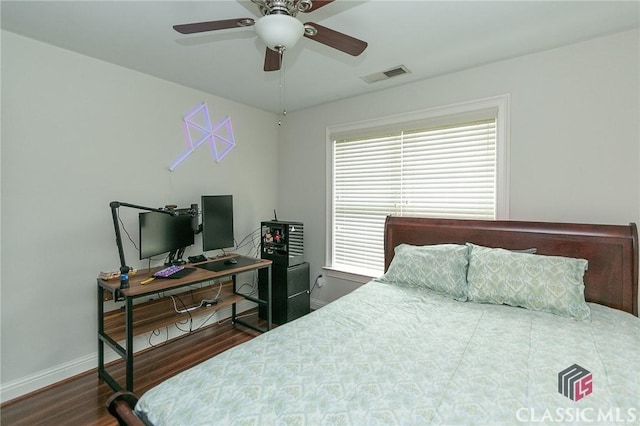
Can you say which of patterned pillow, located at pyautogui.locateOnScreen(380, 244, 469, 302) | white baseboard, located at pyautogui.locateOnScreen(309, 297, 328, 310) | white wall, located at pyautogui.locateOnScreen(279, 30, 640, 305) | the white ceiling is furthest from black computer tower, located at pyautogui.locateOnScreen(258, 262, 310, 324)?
white wall, located at pyautogui.locateOnScreen(279, 30, 640, 305)

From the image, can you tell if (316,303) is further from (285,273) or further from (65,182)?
(65,182)

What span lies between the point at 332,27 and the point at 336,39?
555 mm

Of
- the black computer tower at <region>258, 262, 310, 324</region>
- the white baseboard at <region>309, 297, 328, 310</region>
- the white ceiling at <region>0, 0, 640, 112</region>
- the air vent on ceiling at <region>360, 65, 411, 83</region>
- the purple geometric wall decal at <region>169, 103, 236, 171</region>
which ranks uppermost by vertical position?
the air vent on ceiling at <region>360, 65, 411, 83</region>

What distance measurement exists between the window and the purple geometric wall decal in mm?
1215

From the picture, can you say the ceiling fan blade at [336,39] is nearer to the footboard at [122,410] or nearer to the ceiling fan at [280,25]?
the ceiling fan at [280,25]

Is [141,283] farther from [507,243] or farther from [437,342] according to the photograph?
[507,243]

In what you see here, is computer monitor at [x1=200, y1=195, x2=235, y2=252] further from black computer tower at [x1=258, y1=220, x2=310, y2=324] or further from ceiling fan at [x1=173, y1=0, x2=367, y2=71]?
ceiling fan at [x1=173, y1=0, x2=367, y2=71]

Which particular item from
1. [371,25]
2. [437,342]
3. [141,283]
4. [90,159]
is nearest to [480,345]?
[437,342]

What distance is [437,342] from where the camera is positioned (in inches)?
57.5

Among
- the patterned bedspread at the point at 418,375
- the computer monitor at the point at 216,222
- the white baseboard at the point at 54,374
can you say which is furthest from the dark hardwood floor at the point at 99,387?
the patterned bedspread at the point at 418,375

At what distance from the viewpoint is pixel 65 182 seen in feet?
7.54

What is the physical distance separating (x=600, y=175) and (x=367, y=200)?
1887 millimetres

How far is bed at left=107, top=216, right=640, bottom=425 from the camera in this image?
0.99 meters

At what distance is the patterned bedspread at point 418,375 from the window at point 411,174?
121 centimetres
